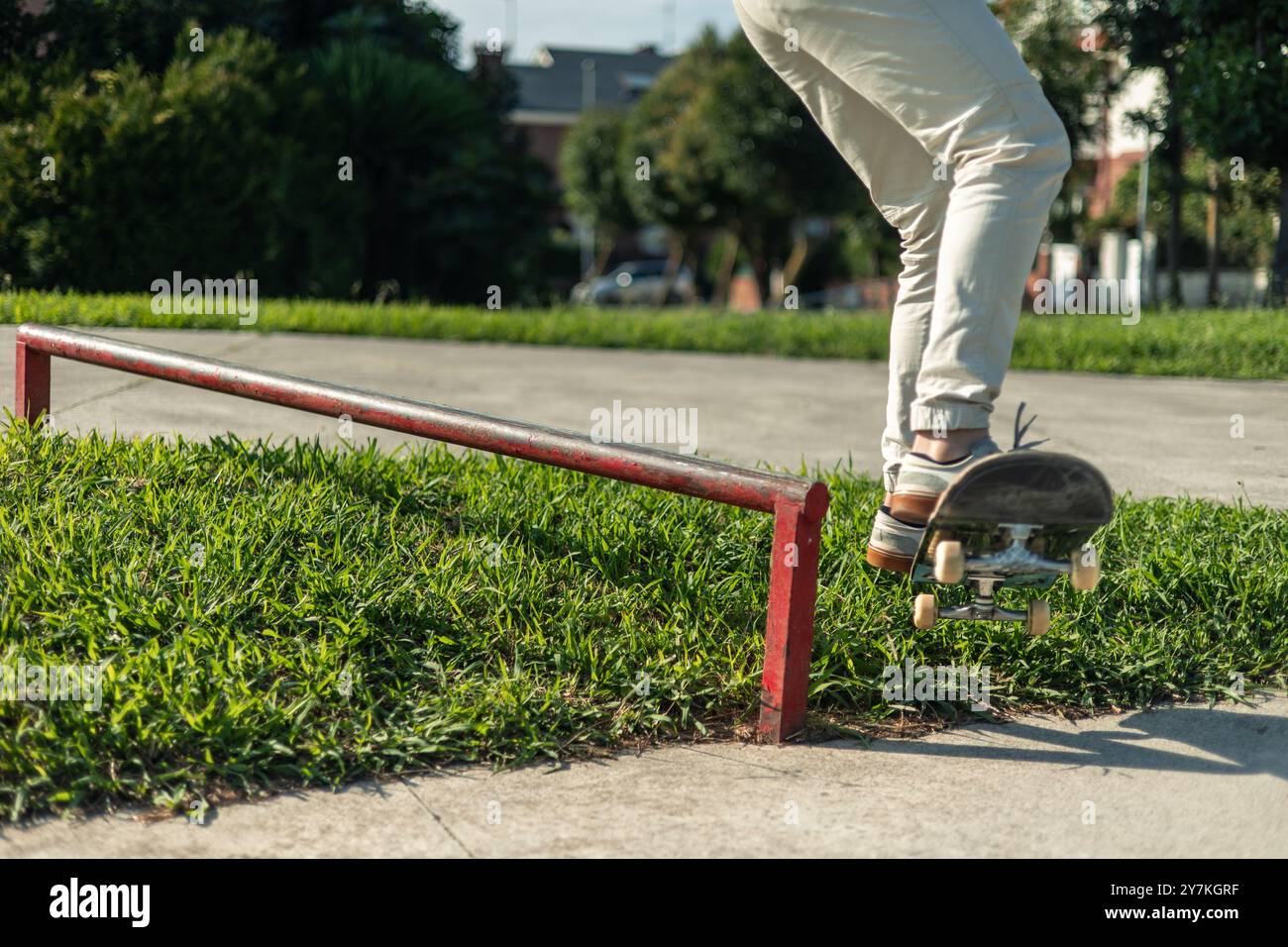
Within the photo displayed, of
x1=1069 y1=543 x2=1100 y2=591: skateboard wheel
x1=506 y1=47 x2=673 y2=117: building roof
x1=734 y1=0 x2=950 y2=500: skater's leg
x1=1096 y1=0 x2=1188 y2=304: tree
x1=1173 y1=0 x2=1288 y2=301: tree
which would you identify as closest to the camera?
x1=1069 y1=543 x2=1100 y2=591: skateboard wheel

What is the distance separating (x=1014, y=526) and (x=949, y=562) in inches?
5.9

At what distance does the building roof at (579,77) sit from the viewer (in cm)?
5716

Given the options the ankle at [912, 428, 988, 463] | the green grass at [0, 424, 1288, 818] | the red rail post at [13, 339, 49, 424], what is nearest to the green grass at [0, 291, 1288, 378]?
the red rail post at [13, 339, 49, 424]

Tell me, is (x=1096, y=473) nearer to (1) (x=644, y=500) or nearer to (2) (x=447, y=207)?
(1) (x=644, y=500)

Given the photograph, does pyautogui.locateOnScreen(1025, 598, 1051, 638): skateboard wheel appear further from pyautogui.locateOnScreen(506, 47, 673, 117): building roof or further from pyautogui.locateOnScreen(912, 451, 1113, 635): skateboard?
pyautogui.locateOnScreen(506, 47, 673, 117): building roof

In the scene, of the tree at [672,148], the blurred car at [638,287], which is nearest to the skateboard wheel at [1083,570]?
the tree at [672,148]

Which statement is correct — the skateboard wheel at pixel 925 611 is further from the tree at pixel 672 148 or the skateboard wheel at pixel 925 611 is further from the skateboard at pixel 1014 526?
the tree at pixel 672 148

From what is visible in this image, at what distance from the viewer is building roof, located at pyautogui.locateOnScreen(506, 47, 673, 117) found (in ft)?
188

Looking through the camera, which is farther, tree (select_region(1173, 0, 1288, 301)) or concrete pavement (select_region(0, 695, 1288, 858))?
tree (select_region(1173, 0, 1288, 301))

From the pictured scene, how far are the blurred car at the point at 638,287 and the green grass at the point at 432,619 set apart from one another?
33.4m

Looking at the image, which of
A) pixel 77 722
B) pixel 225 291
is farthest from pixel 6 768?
pixel 225 291

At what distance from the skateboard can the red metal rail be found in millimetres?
256

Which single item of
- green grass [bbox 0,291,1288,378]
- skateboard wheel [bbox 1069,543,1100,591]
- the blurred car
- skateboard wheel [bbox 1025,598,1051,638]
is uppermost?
the blurred car

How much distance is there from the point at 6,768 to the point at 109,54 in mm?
10591
